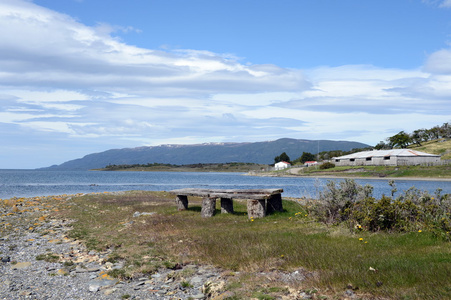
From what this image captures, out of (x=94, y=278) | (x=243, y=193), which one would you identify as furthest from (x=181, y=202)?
(x=94, y=278)

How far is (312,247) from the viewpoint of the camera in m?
10.0

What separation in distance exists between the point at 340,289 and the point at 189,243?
5.93m

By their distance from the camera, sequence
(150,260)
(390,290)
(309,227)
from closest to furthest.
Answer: (390,290), (150,260), (309,227)

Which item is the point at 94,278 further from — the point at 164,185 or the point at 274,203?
the point at 164,185

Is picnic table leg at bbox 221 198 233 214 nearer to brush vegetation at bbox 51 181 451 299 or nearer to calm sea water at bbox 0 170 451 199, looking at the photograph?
brush vegetation at bbox 51 181 451 299

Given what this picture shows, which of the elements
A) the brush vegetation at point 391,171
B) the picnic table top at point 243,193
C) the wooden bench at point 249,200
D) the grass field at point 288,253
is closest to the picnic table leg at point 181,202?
the wooden bench at point 249,200

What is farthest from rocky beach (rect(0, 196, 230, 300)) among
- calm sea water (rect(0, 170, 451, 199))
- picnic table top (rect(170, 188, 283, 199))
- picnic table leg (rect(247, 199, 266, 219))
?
calm sea water (rect(0, 170, 451, 199))

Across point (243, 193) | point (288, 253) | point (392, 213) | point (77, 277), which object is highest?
point (243, 193)

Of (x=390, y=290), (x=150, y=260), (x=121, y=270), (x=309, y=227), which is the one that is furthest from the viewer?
(x=309, y=227)

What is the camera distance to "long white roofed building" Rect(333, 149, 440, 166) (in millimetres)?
97625

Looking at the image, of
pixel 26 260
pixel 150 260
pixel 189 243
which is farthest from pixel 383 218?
pixel 26 260

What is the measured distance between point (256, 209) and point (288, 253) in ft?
24.2

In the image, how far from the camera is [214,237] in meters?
12.5

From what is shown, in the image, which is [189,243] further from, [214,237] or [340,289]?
[340,289]
